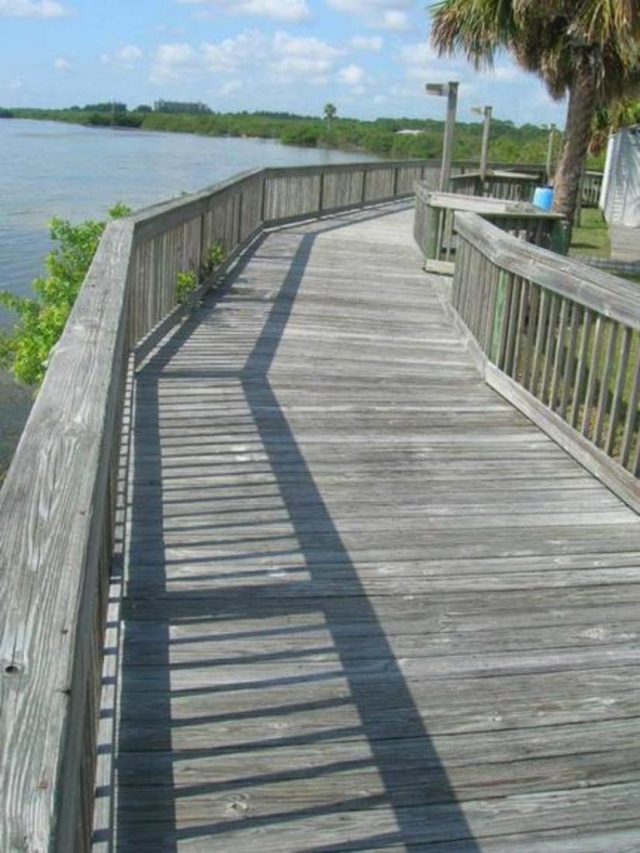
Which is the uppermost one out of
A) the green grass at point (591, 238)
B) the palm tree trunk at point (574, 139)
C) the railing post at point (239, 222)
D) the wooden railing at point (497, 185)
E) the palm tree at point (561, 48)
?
the palm tree at point (561, 48)

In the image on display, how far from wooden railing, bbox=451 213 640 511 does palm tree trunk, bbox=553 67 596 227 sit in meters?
7.29

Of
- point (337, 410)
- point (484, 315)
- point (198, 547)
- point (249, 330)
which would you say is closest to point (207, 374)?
point (337, 410)

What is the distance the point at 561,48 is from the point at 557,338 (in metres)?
9.79

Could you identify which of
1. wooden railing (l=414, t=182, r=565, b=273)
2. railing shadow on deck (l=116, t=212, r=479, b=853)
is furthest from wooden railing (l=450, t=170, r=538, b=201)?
railing shadow on deck (l=116, t=212, r=479, b=853)

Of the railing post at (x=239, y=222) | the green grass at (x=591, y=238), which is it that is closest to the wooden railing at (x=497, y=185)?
the green grass at (x=591, y=238)

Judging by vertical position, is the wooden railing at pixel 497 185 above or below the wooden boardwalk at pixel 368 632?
above

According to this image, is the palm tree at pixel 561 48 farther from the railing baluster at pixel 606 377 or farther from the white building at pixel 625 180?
the white building at pixel 625 180

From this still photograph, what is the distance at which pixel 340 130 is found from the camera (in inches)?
4031

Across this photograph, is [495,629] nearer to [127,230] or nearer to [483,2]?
[127,230]

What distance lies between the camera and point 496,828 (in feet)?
8.05

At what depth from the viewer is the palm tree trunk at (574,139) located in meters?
14.2

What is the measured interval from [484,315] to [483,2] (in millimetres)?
8512

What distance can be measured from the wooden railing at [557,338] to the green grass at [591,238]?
452 inches

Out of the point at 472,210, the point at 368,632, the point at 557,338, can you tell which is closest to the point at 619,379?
the point at 557,338
